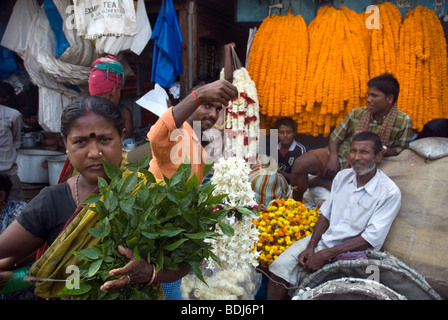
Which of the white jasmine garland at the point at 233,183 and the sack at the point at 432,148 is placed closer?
the white jasmine garland at the point at 233,183

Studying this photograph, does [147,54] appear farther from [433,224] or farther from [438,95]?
[433,224]

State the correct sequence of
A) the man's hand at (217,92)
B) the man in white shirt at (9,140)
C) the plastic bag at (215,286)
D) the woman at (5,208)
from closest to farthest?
the man's hand at (217,92)
the plastic bag at (215,286)
the woman at (5,208)
the man in white shirt at (9,140)

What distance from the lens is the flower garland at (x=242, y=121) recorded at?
339 centimetres

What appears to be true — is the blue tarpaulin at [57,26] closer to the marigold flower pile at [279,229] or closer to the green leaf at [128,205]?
the marigold flower pile at [279,229]

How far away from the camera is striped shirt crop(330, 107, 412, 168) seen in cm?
326

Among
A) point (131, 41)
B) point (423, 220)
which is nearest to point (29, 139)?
point (131, 41)

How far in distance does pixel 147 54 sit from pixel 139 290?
4.92 m

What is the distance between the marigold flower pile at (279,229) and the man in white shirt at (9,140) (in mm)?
3105

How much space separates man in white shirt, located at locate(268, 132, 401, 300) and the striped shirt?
596 mm

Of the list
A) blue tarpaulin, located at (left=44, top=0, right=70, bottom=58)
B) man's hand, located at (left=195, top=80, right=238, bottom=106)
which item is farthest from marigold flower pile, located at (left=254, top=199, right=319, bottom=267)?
blue tarpaulin, located at (left=44, top=0, right=70, bottom=58)

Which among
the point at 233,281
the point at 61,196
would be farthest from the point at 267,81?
the point at 61,196

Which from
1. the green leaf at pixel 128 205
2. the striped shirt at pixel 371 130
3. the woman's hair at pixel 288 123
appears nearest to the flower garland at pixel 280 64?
the woman's hair at pixel 288 123

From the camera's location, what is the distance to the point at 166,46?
407 cm

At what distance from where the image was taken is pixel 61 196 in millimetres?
1453
